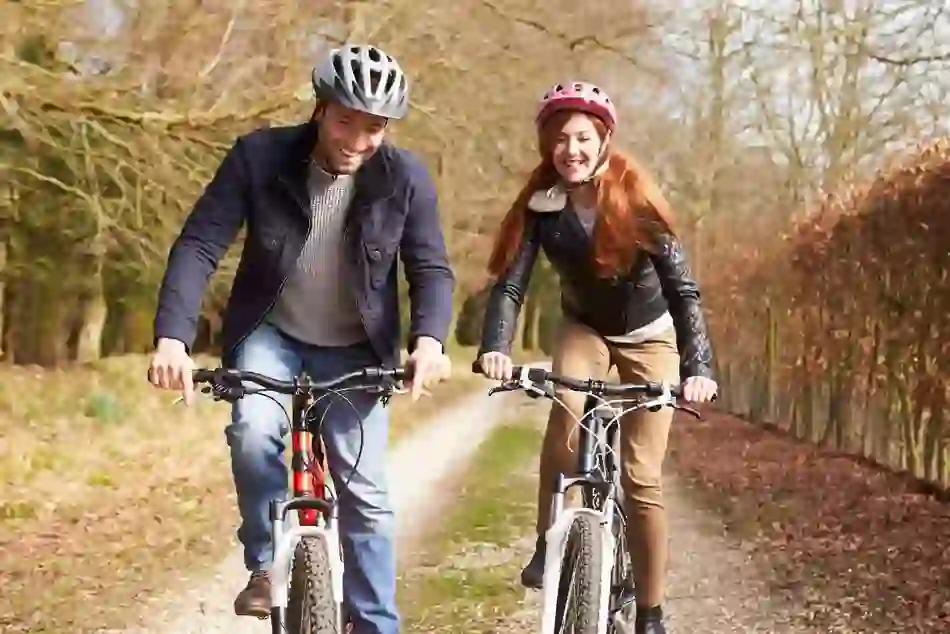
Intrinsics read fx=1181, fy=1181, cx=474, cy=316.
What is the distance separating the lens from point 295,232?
3.43 m

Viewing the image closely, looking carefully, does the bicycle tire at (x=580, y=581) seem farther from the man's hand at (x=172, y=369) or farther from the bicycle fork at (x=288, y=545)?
the man's hand at (x=172, y=369)

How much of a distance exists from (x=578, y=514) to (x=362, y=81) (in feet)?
4.91

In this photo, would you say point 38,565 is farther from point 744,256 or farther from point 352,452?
point 744,256

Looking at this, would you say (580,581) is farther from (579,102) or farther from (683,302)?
(579,102)

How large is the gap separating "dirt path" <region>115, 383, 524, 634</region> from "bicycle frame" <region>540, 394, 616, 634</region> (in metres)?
2.28

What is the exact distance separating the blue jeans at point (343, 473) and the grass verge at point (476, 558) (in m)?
1.98

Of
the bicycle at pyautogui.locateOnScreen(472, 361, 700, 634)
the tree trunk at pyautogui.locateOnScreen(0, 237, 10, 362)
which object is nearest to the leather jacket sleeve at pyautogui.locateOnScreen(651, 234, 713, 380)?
the bicycle at pyautogui.locateOnScreen(472, 361, 700, 634)

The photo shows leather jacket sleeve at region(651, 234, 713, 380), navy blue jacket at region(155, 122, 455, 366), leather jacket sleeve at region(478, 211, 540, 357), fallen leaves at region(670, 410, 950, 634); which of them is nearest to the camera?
navy blue jacket at region(155, 122, 455, 366)

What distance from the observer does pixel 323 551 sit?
3.21 m

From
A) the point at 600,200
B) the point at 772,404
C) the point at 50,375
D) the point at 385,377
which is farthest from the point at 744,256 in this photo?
the point at 385,377

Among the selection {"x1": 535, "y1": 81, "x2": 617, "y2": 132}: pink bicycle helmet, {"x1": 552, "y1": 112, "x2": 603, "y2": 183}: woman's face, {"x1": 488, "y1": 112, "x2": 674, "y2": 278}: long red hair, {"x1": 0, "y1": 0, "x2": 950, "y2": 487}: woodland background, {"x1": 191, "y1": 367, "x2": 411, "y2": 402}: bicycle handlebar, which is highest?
{"x1": 0, "y1": 0, "x2": 950, "y2": 487}: woodland background

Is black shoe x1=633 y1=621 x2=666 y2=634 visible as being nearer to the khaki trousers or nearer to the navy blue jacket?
the khaki trousers

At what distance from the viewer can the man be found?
11.0 feet

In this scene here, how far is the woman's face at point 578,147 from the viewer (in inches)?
159
